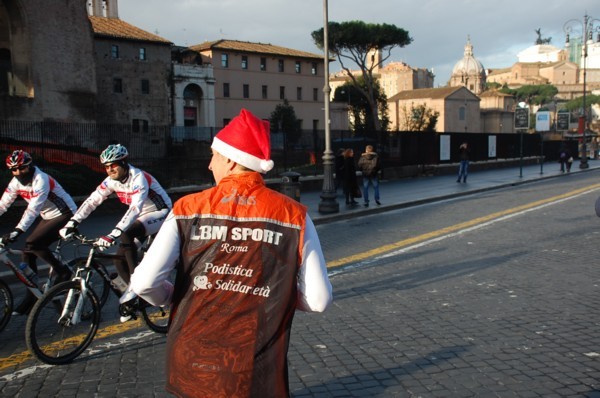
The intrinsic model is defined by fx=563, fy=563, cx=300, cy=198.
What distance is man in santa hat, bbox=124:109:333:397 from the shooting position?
2.08 metres

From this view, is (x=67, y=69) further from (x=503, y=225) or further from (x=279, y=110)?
(x=279, y=110)

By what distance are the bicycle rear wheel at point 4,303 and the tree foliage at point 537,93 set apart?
482 feet

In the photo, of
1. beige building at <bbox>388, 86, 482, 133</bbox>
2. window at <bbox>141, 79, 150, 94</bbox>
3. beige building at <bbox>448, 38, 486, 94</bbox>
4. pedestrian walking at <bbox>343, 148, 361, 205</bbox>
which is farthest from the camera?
beige building at <bbox>448, 38, 486, 94</bbox>

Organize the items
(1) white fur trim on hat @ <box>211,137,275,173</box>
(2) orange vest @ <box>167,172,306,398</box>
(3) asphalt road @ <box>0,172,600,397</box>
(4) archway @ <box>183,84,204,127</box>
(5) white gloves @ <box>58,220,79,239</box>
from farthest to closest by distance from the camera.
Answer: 1. (4) archway @ <box>183,84,204,127</box>
2. (5) white gloves @ <box>58,220,79,239</box>
3. (3) asphalt road @ <box>0,172,600,397</box>
4. (1) white fur trim on hat @ <box>211,137,275,173</box>
5. (2) orange vest @ <box>167,172,306,398</box>

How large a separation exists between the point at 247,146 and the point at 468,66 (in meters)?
141

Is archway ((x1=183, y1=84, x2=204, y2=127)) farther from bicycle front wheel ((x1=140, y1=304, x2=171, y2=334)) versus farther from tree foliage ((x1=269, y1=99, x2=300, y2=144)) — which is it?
bicycle front wheel ((x1=140, y1=304, x2=171, y2=334))

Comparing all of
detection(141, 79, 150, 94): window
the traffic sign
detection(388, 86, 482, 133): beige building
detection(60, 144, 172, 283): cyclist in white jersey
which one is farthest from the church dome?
detection(60, 144, 172, 283): cyclist in white jersey

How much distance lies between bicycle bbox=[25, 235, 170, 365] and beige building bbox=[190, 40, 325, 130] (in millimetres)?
60913

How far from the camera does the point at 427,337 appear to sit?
5.09m

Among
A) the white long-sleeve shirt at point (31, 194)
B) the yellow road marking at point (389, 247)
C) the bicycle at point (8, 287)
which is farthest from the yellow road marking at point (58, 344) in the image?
the white long-sleeve shirt at point (31, 194)

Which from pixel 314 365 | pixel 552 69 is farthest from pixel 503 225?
pixel 552 69

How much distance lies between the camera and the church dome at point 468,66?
437 ft

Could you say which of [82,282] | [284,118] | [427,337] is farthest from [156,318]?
[284,118]

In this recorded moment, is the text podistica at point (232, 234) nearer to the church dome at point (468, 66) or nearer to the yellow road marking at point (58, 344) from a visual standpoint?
the yellow road marking at point (58, 344)
